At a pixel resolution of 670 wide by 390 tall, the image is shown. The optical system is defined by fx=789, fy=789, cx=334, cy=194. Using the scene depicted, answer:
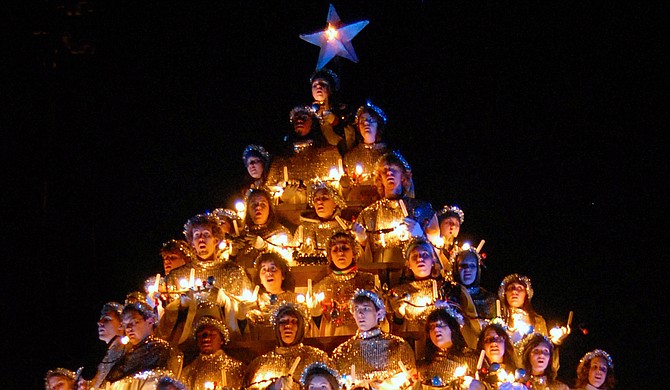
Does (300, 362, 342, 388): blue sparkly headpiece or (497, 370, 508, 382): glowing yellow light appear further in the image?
(497, 370, 508, 382): glowing yellow light

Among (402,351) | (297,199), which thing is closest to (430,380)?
(402,351)

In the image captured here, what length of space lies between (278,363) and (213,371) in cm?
53

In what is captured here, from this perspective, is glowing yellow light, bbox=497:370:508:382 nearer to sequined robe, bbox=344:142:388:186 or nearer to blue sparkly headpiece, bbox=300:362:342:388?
blue sparkly headpiece, bbox=300:362:342:388

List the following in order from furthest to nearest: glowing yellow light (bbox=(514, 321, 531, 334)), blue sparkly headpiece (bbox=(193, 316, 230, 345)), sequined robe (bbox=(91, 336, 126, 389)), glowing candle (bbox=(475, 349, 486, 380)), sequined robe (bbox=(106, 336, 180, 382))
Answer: glowing yellow light (bbox=(514, 321, 531, 334)), sequined robe (bbox=(91, 336, 126, 389)), blue sparkly headpiece (bbox=(193, 316, 230, 345)), sequined robe (bbox=(106, 336, 180, 382)), glowing candle (bbox=(475, 349, 486, 380))

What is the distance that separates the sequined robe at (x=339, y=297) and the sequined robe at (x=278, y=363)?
0.63 m

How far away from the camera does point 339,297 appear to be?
7191mm

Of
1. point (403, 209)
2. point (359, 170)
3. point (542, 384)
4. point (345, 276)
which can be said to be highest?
point (359, 170)

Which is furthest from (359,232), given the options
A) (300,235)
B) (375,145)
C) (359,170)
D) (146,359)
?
(146,359)

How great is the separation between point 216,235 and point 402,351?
236 cm

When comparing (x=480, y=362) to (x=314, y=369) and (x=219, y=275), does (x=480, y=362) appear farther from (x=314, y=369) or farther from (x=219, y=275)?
(x=219, y=275)

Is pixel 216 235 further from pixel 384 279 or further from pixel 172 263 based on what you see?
pixel 384 279

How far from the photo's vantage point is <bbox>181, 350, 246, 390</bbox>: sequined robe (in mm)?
6340

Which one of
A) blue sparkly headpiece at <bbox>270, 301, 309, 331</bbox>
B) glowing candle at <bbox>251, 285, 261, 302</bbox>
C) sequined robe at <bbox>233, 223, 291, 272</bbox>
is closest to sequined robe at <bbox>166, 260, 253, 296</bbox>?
glowing candle at <bbox>251, 285, 261, 302</bbox>

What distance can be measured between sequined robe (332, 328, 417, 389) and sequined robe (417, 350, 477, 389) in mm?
103
